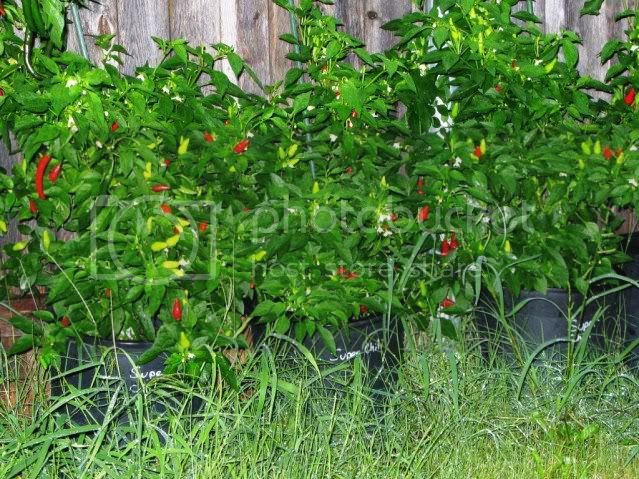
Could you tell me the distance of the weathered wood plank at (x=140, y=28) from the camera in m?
3.21

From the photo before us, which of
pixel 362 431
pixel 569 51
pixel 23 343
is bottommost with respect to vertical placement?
pixel 362 431

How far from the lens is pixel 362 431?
8.90 ft

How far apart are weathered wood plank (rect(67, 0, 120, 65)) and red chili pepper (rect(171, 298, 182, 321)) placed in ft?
3.13

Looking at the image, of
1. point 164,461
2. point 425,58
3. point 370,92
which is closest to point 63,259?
point 164,461

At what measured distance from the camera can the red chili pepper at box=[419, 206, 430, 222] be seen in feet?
10.2

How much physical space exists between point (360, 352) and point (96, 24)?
133 cm

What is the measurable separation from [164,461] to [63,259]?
64cm

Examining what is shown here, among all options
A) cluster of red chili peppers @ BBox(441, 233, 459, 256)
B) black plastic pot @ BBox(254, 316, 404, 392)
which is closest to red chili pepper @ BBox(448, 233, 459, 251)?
cluster of red chili peppers @ BBox(441, 233, 459, 256)

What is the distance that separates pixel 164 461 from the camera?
2.42 metres

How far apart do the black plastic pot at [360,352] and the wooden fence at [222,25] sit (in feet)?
3.03

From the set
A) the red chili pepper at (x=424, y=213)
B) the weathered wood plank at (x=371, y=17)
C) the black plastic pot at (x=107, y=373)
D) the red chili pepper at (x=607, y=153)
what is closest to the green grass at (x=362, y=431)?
the black plastic pot at (x=107, y=373)

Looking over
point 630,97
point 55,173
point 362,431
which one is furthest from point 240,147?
point 630,97

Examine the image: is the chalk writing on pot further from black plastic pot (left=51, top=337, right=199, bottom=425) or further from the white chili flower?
the white chili flower

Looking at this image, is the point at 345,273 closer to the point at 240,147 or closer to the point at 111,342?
the point at 240,147
